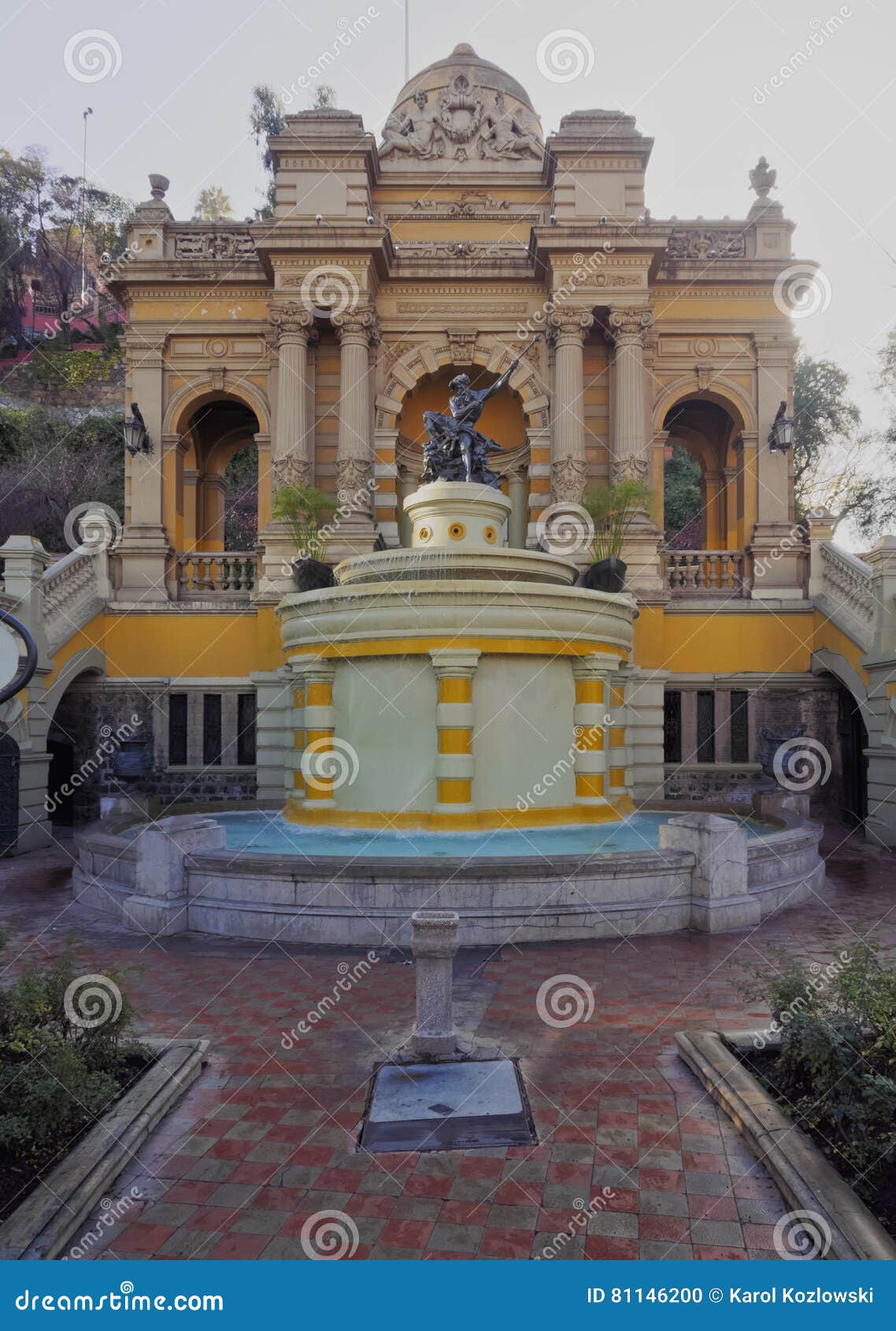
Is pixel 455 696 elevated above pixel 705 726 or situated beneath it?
elevated above

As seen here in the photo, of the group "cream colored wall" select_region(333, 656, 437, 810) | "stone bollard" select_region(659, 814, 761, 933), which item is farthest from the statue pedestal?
"stone bollard" select_region(659, 814, 761, 933)

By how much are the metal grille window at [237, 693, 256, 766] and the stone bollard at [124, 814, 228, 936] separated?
10.1 meters

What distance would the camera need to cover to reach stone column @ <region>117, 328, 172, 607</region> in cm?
2117

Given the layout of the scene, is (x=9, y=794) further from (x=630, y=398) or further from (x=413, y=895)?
(x=630, y=398)

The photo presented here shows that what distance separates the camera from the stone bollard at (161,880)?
10.0 m

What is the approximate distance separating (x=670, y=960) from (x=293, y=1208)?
5.32 metres

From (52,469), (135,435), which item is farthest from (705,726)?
(52,469)

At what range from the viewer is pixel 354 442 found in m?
21.2

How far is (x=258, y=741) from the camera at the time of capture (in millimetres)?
18531

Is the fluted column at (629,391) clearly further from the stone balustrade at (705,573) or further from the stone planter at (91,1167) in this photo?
the stone planter at (91,1167)

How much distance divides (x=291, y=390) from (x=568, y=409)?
6767 mm

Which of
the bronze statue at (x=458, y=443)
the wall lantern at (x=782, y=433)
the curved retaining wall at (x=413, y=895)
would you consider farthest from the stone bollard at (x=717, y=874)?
the wall lantern at (x=782, y=433)

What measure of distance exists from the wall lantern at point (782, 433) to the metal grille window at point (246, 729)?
46.1 feet

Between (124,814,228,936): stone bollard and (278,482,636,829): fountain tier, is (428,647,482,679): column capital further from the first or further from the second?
(124,814,228,936): stone bollard
